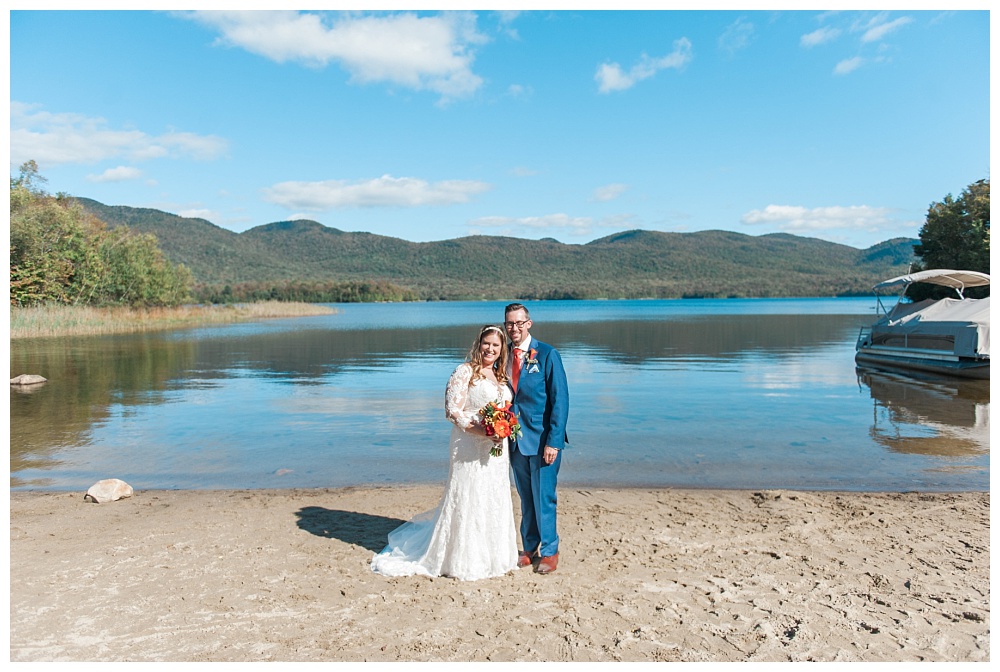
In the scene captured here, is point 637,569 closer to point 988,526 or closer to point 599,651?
point 599,651

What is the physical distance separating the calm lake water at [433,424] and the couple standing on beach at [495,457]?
343cm

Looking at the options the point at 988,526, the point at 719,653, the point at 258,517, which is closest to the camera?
the point at 719,653

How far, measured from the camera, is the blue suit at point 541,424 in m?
5.67

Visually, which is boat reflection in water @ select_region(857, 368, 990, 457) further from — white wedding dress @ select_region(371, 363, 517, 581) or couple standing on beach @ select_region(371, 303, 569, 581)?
white wedding dress @ select_region(371, 363, 517, 581)

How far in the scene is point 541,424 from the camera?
5.70 m

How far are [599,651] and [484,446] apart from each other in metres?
1.82

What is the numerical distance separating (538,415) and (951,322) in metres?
22.0

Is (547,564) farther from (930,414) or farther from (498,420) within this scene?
(930,414)

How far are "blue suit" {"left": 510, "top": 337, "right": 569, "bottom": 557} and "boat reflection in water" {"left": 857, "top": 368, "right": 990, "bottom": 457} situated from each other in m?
7.23

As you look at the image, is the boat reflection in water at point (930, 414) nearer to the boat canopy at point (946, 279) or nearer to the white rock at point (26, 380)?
the boat canopy at point (946, 279)

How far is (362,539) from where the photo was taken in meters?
6.53

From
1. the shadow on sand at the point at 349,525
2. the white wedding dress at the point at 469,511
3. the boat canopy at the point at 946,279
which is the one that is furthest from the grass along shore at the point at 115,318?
the boat canopy at the point at 946,279

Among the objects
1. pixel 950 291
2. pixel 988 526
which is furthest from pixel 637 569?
pixel 950 291

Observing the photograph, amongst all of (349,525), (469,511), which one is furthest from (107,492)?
(469,511)
